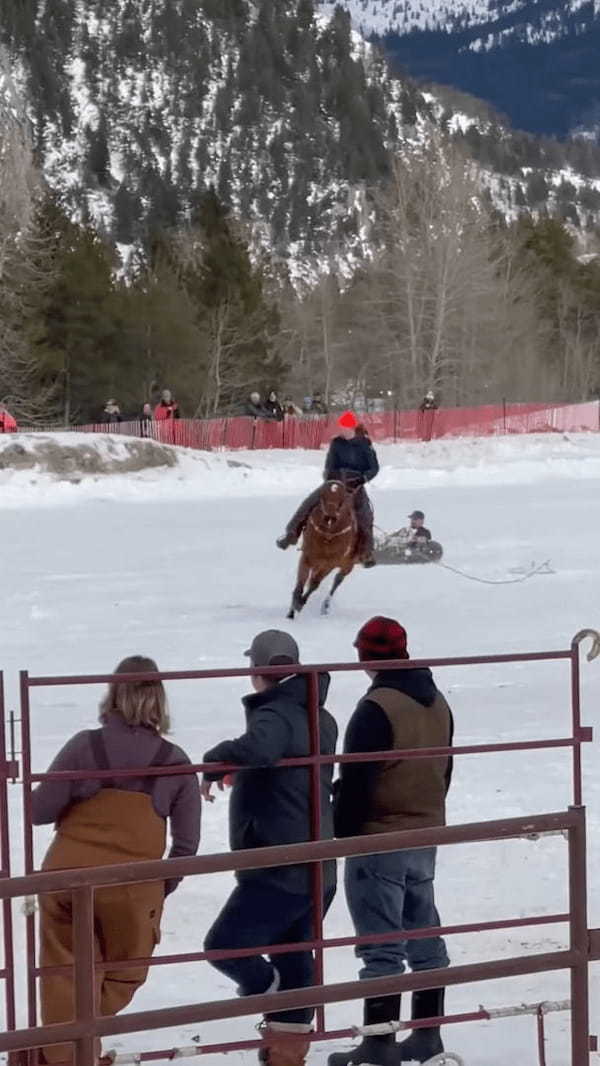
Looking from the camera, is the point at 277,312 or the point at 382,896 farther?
the point at 277,312

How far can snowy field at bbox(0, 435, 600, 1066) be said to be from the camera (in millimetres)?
6518

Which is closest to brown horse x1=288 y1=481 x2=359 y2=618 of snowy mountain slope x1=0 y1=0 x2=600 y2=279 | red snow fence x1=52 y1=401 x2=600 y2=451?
red snow fence x1=52 y1=401 x2=600 y2=451

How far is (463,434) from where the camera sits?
137 feet

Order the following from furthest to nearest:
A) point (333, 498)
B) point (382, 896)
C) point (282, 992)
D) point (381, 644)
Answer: point (333, 498)
point (381, 644)
point (382, 896)
point (282, 992)

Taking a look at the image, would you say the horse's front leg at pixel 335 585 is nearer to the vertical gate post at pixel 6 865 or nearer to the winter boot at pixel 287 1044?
the vertical gate post at pixel 6 865

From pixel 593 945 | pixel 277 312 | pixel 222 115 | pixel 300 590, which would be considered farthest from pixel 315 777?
pixel 222 115

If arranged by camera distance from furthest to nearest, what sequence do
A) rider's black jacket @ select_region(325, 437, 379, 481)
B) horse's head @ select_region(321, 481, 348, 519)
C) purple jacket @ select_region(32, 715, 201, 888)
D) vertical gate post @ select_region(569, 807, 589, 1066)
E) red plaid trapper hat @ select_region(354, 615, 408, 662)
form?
1. rider's black jacket @ select_region(325, 437, 379, 481)
2. horse's head @ select_region(321, 481, 348, 519)
3. red plaid trapper hat @ select_region(354, 615, 408, 662)
4. purple jacket @ select_region(32, 715, 201, 888)
5. vertical gate post @ select_region(569, 807, 589, 1066)

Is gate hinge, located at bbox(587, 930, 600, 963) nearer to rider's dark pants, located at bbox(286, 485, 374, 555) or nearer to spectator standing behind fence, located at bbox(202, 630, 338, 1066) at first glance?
spectator standing behind fence, located at bbox(202, 630, 338, 1066)

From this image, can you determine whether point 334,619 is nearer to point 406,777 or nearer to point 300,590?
point 300,590

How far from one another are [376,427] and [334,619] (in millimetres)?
25158

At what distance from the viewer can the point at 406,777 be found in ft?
16.9

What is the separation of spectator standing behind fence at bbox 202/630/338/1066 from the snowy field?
511 mm

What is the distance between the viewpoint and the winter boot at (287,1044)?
4.61m

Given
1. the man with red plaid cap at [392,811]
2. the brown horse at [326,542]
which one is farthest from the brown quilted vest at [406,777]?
the brown horse at [326,542]
